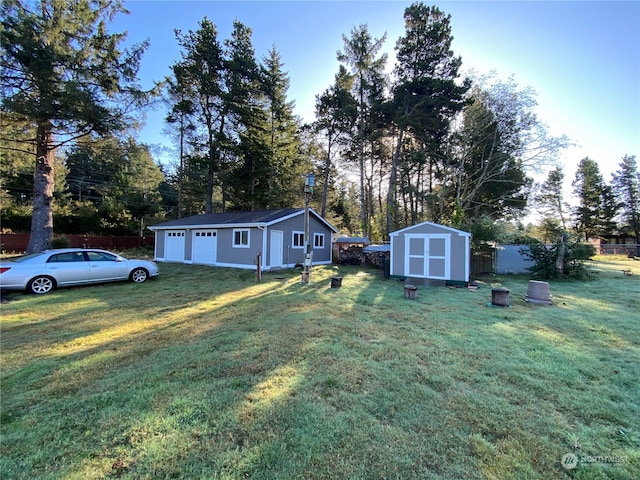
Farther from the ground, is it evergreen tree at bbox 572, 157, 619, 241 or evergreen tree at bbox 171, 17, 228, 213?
evergreen tree at bbox 171, 17, 228, 213

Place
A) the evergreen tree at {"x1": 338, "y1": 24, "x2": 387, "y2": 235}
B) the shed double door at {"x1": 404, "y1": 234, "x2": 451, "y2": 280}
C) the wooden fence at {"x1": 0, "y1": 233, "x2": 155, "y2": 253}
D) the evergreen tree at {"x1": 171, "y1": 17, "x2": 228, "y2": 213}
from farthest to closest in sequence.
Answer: the evergreen tree at {"x1": 171, "y1": 17, "x2": 228, "y2": 213} → the evergreen tree at {"x1": 338, "y1": 24, "x2": 387, "y2": 235} → the wooden fence at {"x1": 0, "y1": 233, "x2": 155, "y2": 253} → the shed double door at {"x1": 404, "y1": 234, "x2": 451, "y2": 280}

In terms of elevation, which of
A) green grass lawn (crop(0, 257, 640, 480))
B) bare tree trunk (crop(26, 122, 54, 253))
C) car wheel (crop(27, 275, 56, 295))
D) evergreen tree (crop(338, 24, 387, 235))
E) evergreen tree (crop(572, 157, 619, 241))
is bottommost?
green grass lawn (crop(0, 257, 640, 480))

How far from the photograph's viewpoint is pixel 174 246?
16219 millimetres

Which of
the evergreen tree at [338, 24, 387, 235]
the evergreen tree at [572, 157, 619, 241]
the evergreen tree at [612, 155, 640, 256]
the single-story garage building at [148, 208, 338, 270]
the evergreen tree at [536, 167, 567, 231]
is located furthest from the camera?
the evergreen tree at [536, 167, 567, 231]

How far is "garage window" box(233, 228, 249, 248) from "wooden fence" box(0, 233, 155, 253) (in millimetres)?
13117

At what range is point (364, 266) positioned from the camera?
15773 mm

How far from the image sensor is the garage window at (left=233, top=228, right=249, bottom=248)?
44.3 ft

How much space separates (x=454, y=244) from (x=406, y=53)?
1452cm

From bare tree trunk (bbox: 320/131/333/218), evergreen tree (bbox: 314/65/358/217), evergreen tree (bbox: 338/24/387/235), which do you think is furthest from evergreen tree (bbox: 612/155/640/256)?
bare tree trunk (bbox: 320/131/333/218)

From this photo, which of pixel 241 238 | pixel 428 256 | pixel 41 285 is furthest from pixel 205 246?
pixel 428 256

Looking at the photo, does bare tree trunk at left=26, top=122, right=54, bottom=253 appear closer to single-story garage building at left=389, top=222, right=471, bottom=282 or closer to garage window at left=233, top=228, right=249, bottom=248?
garage window at left=233, top=228, right=249, bottom=248

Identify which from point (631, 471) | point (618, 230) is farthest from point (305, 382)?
point (618, 230)

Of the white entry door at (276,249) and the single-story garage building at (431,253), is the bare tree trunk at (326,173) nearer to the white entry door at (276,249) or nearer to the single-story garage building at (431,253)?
the white entry door at (276,249)

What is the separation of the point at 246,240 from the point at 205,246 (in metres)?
2.94
